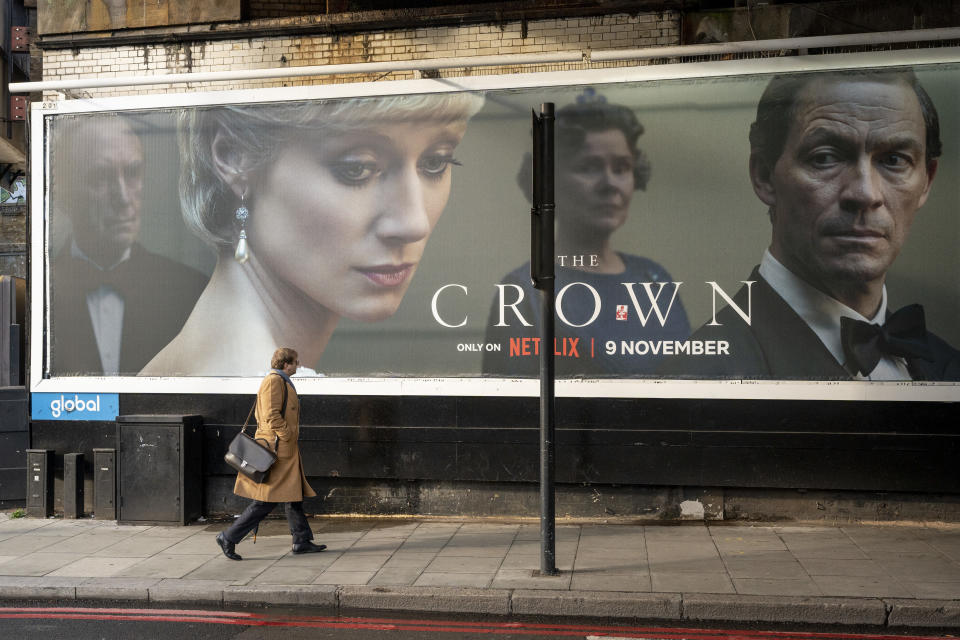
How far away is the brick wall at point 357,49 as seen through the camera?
964 cm

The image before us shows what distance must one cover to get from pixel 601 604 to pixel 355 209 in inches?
201

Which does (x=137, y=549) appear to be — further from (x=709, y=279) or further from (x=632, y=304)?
(x=709, y=279)

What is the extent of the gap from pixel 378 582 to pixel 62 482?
508 cm

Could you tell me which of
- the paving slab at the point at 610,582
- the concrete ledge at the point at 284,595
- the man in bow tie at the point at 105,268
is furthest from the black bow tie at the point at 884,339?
the man in bow tie at the point at 105,268

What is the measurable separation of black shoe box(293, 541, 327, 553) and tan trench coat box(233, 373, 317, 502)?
Result: 0.41 m

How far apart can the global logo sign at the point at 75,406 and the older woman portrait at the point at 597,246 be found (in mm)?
4660

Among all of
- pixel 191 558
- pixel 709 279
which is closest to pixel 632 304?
pixel 709 279

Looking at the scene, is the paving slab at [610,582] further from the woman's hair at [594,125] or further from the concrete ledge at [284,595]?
the woman's hair at [594,125]

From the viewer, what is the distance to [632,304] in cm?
925

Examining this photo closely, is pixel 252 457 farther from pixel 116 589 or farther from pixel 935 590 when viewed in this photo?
pixel 935 590

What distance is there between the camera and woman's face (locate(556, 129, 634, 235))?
30.5 ft

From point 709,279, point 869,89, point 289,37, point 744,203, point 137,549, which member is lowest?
point 137,549

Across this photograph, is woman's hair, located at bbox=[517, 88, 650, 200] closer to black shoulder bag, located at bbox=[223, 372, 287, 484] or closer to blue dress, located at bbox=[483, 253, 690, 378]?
blue dress, located at bbox=[483, 253, 690, 378]

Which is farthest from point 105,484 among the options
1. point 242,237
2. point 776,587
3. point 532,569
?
point 776,587
